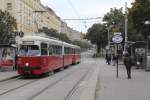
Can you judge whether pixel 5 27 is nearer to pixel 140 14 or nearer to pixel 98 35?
pixel 140 14

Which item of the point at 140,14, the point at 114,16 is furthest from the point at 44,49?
the point at 114,16

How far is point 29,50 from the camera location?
3147cm

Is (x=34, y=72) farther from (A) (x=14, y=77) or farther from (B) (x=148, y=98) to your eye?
(B) (x=148, y=98)

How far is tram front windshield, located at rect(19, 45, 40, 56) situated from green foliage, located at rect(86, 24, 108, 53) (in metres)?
93.4

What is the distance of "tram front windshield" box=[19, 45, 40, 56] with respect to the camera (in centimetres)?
3131

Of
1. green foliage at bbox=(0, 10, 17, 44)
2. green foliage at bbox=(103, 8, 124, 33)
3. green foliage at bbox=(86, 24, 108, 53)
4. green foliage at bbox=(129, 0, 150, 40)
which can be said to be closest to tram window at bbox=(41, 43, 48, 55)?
green foliage at bbox=(0, 10, 17, 44)

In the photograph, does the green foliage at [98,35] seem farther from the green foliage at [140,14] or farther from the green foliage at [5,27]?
the green foliage at [5,27]

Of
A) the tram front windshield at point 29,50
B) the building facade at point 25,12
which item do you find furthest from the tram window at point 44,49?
the building facade at point 25,12

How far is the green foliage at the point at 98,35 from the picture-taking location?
128 m

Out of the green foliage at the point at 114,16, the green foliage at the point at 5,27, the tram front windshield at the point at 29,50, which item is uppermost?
the green foliage at the point at 114,16

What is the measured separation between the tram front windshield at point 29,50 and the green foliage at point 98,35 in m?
93.4

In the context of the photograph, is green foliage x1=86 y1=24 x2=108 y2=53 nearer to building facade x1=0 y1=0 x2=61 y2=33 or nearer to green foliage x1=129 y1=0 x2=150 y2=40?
building facade x1=0 y1=0 x2=61 y2=33

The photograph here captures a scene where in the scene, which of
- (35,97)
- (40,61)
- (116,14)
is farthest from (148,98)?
(116,14)

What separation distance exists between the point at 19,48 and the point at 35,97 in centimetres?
1327
